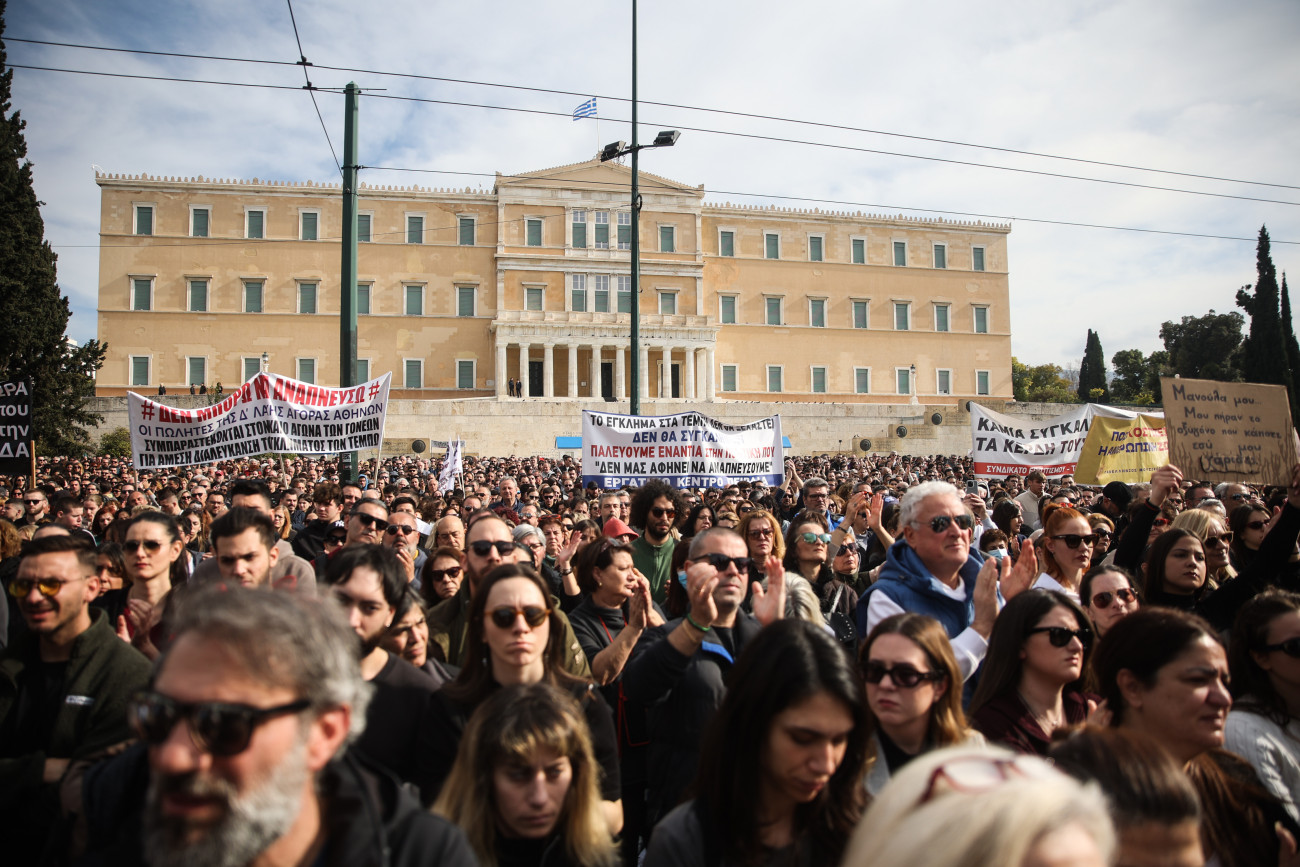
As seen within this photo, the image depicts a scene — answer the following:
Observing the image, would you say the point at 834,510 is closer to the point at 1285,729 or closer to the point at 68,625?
the point at 1285,729

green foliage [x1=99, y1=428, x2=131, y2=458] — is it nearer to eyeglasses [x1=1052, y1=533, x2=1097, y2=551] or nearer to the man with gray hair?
eyeglasses [x1=1052, y1=533, x2=1097, y2=551]

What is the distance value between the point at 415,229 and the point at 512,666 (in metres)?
Answer: 43.2

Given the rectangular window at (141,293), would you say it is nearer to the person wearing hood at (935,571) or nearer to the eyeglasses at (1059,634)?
the person wearing hood at (935,571)

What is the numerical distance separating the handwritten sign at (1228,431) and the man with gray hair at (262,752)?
7075 millimetres

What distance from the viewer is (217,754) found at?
4.25 ft

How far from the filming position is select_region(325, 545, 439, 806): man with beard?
242 cm

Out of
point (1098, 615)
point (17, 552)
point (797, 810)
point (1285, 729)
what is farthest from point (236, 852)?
point (17, 552)

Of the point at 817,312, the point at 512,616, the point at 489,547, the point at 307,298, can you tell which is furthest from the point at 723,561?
the point at 817,312

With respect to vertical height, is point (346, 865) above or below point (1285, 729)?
above

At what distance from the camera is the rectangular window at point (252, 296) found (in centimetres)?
4134

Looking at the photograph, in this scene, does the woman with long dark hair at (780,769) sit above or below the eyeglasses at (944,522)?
below

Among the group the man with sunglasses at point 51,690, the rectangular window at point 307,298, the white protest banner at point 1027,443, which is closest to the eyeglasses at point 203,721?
the man with sunglasses at point 51,690

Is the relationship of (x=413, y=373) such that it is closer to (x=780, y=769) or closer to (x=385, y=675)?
(x=385, y=675)

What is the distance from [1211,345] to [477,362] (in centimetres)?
4034
